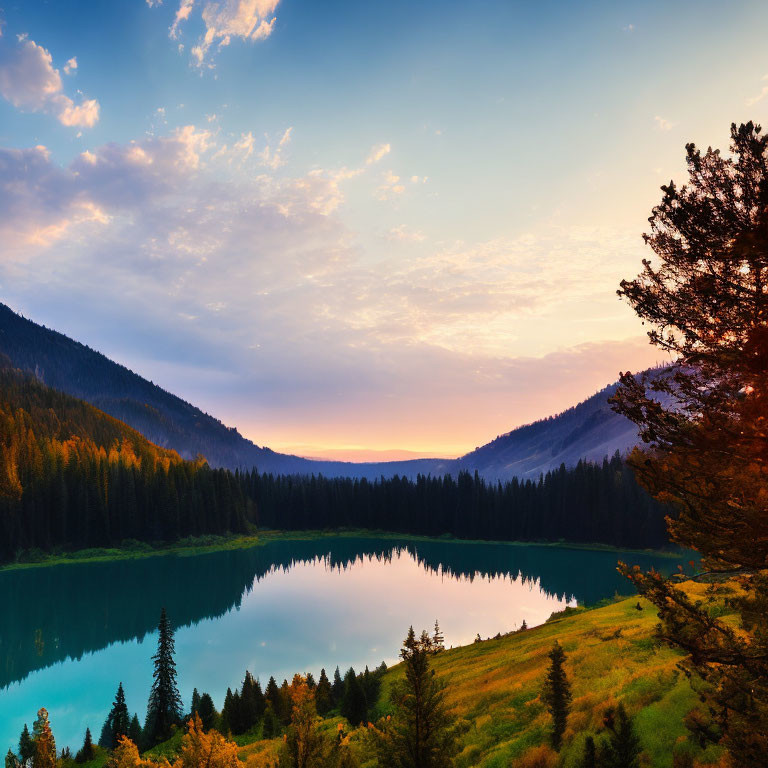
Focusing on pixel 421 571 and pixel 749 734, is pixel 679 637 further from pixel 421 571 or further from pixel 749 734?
pixel 421 571

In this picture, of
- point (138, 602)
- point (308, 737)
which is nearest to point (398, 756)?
point (308, 737)

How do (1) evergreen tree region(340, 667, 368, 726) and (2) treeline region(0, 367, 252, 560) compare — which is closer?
(1) evergreen tree region(340, 667, 368, 726)

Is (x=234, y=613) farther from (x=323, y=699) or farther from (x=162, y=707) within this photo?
(x=323, y=699)

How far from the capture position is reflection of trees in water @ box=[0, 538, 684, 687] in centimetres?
5812

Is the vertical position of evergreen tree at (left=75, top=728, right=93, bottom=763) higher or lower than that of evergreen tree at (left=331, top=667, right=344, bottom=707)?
higher

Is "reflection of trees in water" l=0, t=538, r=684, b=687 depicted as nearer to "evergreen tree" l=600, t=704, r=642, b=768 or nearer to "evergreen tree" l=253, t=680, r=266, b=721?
"evergreen tree" l=253, t=680, r=266, b=721

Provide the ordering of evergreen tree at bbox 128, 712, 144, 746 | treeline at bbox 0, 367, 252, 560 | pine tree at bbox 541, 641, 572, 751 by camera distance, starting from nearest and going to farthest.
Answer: pine tree at bbox 541, 641, 572, 751 < evergreen tree at bbox 128, 712, 144, 746 < treeline at bbox 0, 367, 252, 560

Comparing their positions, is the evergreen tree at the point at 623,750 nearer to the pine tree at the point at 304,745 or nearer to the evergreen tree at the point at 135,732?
the pine tree at the point at 304,745

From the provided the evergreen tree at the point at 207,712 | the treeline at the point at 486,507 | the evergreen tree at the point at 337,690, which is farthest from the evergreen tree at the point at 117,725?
the treeline at the point at 486,507

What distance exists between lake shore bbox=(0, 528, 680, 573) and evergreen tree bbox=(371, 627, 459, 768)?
118 metres

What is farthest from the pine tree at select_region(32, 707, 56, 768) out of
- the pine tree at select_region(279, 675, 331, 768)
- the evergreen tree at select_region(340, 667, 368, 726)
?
the evergreen tree at select_region(340, 667, 368, 726)

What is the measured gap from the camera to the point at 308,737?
13359mm

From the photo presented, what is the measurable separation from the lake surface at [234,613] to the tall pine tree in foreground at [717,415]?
41.3 meters

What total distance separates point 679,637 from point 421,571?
102 metres
